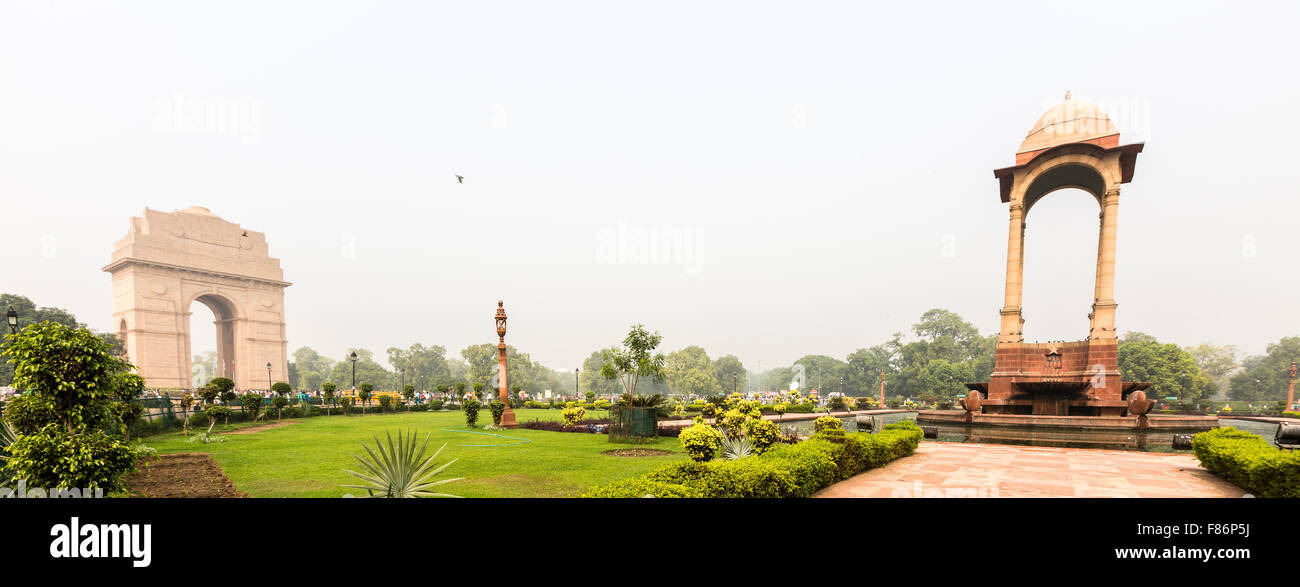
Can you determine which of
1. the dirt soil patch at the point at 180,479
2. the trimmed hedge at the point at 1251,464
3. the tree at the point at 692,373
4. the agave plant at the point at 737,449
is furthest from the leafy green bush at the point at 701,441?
the tree at the point at 692,373

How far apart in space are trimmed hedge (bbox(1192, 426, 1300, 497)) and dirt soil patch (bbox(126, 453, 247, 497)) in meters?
14.5

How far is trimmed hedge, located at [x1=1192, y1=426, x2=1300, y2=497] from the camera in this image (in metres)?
5.88

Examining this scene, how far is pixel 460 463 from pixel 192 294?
51.2m

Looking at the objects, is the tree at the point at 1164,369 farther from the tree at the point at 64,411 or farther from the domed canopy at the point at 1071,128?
the tree at the point at 64,411

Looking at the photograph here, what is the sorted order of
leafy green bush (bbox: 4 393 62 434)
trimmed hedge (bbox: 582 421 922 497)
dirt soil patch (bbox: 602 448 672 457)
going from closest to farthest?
trimmed hedge (bbox: 582 421 922 497) < leafy green bush (bbox: 4 393 62 434) < dirt soil patch (bbox: 602 448 672 457)

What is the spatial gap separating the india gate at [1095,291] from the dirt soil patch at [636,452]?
13.4 m

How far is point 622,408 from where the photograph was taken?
566 inches

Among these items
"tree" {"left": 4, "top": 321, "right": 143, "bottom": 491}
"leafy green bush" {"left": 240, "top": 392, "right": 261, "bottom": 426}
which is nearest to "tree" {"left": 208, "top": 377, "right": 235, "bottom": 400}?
"leafy green bush" {"left": 240, "top": 392, "right": 261, "bottom": 426}

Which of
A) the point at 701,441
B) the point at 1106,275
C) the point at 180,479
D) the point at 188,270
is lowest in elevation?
the point at 180,479

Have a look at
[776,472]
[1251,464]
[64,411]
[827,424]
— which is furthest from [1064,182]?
[64,411]

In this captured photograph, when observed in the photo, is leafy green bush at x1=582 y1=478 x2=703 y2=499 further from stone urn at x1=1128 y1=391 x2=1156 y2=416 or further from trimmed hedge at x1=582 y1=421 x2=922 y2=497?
stone urn at x1=1128 y1=391 x2=1156 y2=416

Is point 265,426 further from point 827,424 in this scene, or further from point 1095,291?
point 1095,291

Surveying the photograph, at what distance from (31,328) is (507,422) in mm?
14534

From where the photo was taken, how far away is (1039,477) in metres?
7.87
